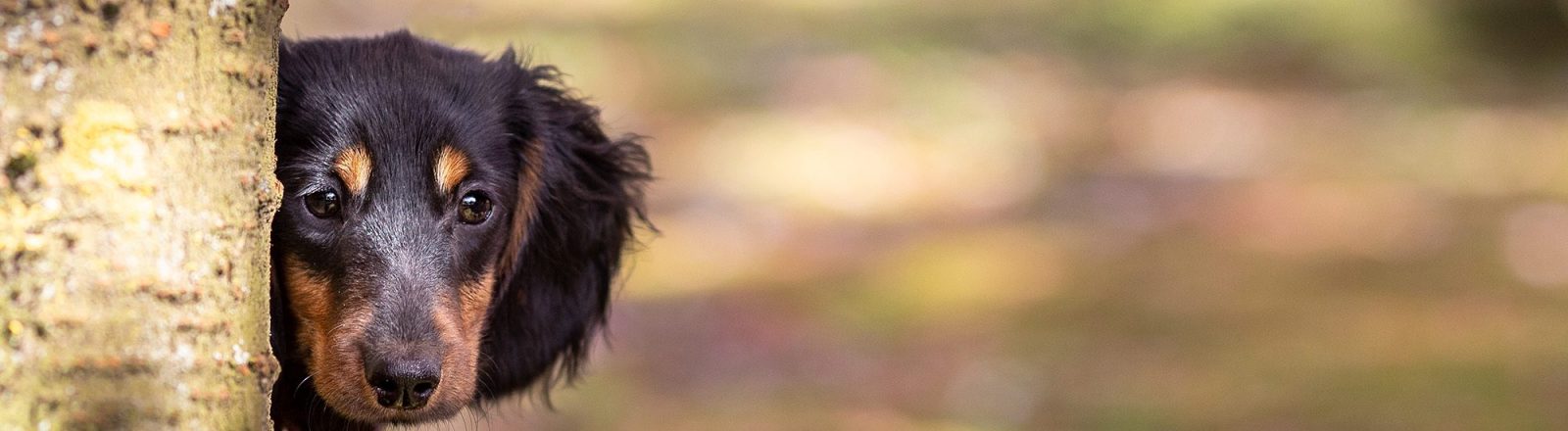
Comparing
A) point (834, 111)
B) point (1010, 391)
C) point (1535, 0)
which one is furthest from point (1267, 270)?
point (1535, 0)

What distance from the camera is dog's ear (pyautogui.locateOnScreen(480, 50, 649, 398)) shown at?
3.61 meters

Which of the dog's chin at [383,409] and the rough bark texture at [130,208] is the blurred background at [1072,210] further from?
the rough bark texture at [130,208]

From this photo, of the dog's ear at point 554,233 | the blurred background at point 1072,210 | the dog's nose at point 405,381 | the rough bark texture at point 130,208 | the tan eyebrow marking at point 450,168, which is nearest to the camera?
the rough bark texture at point 130,208

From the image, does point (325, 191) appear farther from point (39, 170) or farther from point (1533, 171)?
point (1533, 171)

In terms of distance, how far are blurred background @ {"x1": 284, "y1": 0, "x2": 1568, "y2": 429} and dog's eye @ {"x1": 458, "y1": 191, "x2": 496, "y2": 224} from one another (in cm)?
52

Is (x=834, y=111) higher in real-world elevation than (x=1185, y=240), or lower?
higher

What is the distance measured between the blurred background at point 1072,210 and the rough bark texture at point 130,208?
63.5 inches

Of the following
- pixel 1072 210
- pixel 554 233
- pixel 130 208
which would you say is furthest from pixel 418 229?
pixel 1072 210

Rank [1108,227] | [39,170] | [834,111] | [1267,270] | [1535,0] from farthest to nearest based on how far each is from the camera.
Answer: [1535,0]
[834,111]
[1108,227]
[1267,270]
[39,170]

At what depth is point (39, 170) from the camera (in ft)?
5.91

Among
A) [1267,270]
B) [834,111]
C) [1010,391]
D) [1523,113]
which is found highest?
[1523,113]

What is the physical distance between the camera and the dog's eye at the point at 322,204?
3041 mm

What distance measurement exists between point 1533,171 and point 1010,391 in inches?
222

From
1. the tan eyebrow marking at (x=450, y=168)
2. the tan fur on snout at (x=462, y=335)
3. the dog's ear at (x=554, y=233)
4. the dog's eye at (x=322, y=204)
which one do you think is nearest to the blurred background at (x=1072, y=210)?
the dog's ear at (x=554, y=233)
